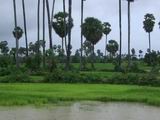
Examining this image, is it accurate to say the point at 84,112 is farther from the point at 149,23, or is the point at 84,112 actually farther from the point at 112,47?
the point at 112,47

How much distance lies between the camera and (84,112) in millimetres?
25453

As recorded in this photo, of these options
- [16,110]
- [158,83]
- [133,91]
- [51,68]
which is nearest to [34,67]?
[51,68]

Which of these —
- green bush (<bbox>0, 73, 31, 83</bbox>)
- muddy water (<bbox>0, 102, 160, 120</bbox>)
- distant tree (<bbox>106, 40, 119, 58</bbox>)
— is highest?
distant tree (<bbox>106, 40, 119, 58</bbox>)

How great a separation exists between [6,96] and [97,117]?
32.2ft

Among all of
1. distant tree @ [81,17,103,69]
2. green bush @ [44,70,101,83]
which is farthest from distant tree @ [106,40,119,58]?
green bush @ [44,70,101,83]

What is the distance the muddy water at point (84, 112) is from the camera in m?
23.0

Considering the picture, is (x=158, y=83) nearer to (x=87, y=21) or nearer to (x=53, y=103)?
(x=53, y=103)

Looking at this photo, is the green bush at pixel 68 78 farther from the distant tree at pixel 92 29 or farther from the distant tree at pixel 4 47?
the distant tree at pixel 4 47

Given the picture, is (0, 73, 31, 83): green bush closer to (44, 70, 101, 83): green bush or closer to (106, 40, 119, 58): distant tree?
(44, 70, 101, 83): green bush

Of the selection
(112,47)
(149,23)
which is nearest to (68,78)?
(149,23)

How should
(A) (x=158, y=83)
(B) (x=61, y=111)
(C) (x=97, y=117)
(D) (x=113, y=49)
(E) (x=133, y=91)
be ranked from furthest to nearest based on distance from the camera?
(D) (x=113, y=49) → (A) (x=158, y=83) → (E) (x=133, y=91) → (B) (x=61, y=111) → (C) (x=97, y=117)

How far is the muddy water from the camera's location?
23.0 meters

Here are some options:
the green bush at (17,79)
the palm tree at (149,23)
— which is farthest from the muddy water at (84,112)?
the palm tree at (149,23)

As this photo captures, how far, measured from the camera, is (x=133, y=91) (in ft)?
126
